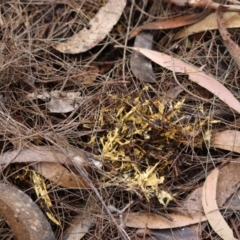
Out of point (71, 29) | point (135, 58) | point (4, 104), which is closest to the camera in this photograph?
point (4, 104)

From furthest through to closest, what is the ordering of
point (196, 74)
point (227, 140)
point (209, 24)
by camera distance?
point (209, 24) < point (196, 74) < point (227, 140)

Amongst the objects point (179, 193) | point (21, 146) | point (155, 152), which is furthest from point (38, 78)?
point (179, 193)

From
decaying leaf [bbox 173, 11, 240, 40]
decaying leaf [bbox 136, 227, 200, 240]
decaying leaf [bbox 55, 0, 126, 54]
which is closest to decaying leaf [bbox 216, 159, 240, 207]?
decaying leaf [bbox 136, 227, 200, 240]

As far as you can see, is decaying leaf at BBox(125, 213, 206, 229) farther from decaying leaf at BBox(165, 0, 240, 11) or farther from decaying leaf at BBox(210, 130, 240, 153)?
decaying leaf at BBox(165, 0, 240, 11)

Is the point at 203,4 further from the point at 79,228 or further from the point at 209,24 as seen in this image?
the point at 79,228

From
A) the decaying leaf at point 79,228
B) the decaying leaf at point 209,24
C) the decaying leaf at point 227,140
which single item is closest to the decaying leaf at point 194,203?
the decaying leaf at point 227,140

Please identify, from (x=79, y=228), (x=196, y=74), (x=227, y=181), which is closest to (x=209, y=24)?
(x=196, y=74)

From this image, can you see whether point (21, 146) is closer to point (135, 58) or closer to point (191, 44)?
point (135, 58)
